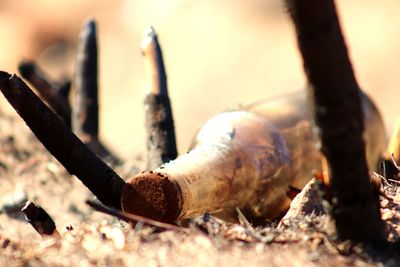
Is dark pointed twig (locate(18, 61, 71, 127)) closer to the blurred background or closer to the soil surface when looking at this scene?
the soil surface

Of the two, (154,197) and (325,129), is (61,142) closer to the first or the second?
(154,197)

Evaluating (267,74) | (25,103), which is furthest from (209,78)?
(25,103)

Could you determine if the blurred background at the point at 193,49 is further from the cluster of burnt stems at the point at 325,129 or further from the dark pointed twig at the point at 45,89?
the cluster of burnt stems at the point at 325,129

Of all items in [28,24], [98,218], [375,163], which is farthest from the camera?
[28,24]

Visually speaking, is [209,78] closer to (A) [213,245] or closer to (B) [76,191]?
(B) [76,191]

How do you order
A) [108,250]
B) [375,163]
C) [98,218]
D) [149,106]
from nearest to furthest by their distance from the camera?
[108,250] → [149,106] → [98,218] → [375,163]

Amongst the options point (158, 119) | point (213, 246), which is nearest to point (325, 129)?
point (213, 246)
